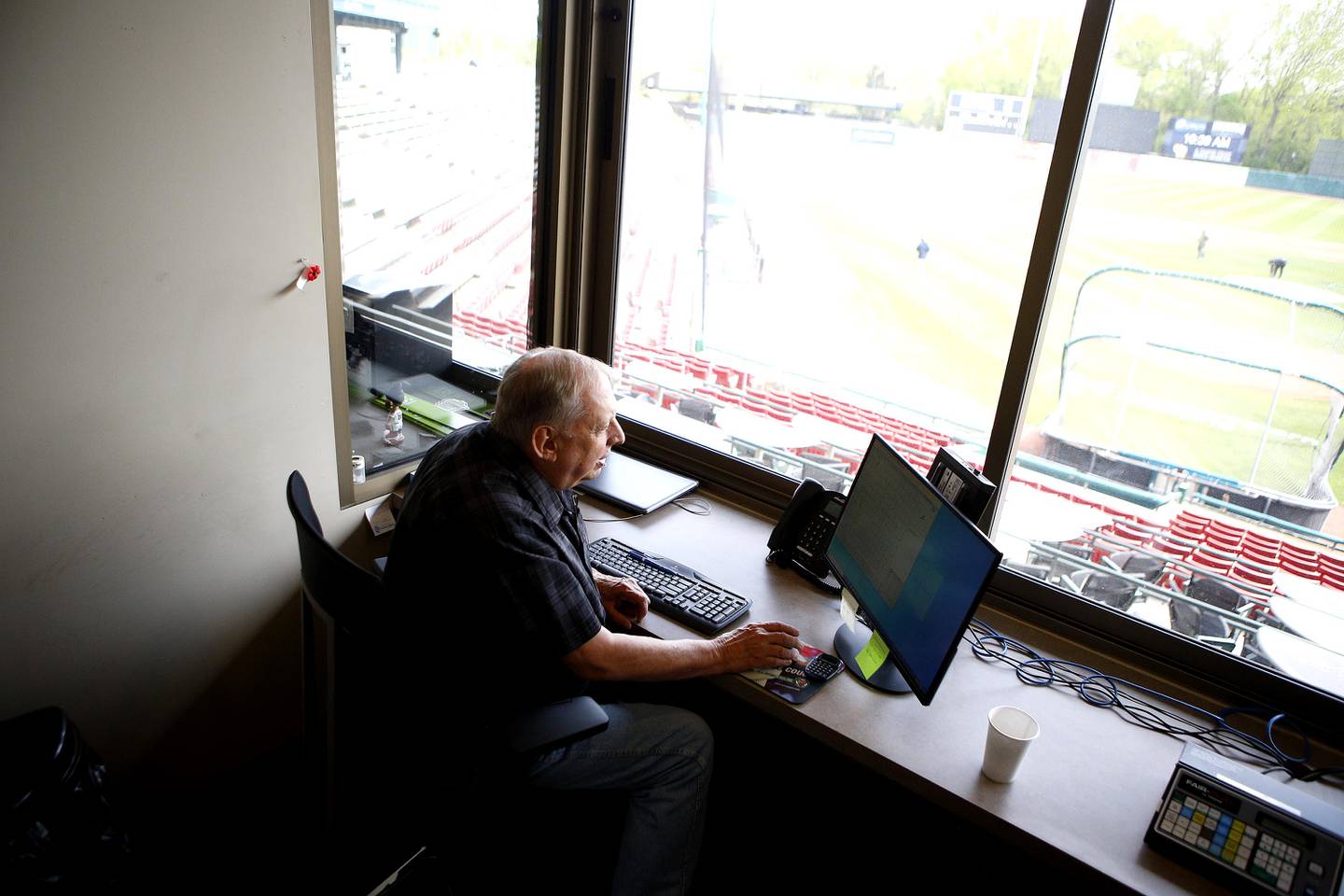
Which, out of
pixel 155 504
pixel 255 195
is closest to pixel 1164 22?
pixel 255 195

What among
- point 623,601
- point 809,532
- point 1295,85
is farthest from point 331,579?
point 1295,85

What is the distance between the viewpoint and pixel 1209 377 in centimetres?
176

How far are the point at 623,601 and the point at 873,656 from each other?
0.53m


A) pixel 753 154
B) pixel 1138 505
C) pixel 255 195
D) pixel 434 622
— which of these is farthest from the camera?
pixel 753 154

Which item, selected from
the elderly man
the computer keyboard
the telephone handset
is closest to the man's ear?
the elderly man

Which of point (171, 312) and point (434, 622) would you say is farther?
point (171, 312)

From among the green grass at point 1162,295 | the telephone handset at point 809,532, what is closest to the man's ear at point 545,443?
the telephone handset at point 809,532

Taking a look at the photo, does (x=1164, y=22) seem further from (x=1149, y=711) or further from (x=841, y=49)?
(x=1149, y=711)

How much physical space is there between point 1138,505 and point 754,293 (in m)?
1.13

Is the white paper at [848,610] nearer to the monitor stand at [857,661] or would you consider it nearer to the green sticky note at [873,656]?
the monitor stand at [857,661]

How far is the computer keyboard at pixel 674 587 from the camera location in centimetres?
181

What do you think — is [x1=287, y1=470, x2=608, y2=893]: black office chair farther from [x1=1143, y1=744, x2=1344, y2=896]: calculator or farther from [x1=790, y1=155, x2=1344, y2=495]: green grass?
[x1=790, y1=155, x2=1344, y2=495]: green grass

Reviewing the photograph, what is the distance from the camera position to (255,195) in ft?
5.89

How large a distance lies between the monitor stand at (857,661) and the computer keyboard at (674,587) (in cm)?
22
